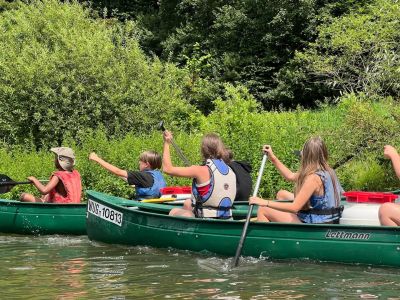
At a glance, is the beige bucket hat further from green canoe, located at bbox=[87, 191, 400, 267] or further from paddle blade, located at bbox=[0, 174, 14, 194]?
paddle blade, located at bbox=[0, 174, 14, 194]

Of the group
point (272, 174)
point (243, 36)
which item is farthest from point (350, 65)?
point (272, 174)

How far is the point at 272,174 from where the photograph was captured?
52.2ft

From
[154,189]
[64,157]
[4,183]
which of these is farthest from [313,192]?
[4,183]

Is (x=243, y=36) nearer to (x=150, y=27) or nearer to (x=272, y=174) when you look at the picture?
(x=150, y=27)

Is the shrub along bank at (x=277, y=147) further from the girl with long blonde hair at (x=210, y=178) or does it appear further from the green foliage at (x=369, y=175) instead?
the girl with long blonde hair at (x=210, y=178)

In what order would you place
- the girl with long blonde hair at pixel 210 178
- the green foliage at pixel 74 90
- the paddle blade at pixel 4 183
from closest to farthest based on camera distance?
→ the girl with long blonde hair at pixel 210 178 → the paddle blade at pixel 4 183 → the green foliage at pixel 74 90

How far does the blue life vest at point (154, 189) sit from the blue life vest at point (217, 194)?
5.86ft

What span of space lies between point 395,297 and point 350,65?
16.5m

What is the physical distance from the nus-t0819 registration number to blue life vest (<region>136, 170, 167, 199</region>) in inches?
33.8

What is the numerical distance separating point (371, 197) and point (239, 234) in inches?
62.0

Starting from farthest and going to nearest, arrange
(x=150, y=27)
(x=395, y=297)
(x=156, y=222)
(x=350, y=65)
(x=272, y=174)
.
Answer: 1. (x=150, y=27)
2. (x=350, y=65)
3. (x=272, y=174)
4. (x=156, y=222)
5. (x=395, y=297)

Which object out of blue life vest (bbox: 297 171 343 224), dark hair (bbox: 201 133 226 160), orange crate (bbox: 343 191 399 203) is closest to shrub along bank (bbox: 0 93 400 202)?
orange crate (bbox: 343 191 399 203)

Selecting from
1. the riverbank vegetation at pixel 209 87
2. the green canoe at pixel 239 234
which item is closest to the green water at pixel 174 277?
the green canoe at pixel 239 234

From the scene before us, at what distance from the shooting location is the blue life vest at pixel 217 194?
1045 centimetres
